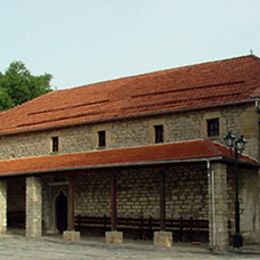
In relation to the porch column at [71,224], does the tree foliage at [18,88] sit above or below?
above

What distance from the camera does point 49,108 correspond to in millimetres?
32375

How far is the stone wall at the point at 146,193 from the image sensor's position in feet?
78.3

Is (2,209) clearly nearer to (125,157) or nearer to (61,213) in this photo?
(61,213)

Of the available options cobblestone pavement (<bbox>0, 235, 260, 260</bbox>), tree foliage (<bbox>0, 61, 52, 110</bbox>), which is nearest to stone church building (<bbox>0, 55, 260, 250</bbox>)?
cobblestone pavement (<bbox>0, 235, 260, 260</bbox>)

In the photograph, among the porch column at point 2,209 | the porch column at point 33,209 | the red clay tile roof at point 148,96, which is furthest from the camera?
the porch column at point 2,209

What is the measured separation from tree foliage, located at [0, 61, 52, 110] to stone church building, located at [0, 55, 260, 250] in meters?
14.4

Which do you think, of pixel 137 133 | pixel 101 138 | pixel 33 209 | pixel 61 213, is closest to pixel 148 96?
pixel 137 133

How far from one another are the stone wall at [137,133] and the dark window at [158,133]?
7.4 inches

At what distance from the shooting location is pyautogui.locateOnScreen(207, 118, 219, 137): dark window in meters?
24.3

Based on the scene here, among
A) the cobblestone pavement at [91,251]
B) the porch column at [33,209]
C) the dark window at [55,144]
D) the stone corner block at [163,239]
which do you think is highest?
the dark window at [55,144]

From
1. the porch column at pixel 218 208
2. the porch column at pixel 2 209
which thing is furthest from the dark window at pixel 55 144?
the porch column at pixel 218 208

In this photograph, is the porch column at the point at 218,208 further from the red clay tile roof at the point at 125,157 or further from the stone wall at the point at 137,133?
the stone wall at the point at 137,133

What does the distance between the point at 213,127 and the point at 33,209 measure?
8866 millimetres

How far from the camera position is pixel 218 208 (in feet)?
67.1
